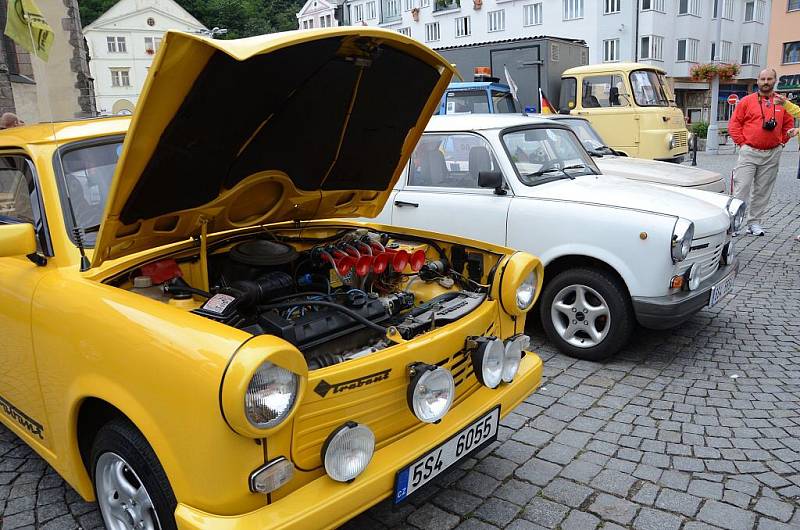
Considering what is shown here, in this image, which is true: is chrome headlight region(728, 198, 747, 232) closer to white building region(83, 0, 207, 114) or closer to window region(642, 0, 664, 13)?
window region(642, 0, 664, 13)

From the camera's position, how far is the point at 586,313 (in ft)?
15.2

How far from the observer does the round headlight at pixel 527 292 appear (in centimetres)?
307

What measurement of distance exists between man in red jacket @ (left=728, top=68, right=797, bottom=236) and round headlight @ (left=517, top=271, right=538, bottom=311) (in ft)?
22.4

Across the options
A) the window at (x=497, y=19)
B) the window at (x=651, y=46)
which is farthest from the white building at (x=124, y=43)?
the window at (x=651, y=46)

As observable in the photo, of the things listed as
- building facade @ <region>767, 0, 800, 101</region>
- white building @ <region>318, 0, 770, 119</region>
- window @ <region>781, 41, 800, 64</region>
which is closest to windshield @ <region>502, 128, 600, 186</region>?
white building @ <region>318, 0, 770, 119</region>

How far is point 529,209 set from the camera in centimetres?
489

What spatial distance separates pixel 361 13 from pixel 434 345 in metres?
62.9

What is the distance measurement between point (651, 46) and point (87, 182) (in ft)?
147

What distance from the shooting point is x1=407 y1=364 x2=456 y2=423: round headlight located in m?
2.29

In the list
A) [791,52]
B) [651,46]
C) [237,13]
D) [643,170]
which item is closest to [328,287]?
[643,170]

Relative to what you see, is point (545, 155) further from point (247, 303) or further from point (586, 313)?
point (247, 303)

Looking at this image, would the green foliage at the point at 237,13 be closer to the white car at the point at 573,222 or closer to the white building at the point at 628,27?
the white building at the point at 628,27

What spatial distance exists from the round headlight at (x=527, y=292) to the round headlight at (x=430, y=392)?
2.64ft

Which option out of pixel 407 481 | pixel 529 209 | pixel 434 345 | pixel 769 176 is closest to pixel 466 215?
pixel 529 209
